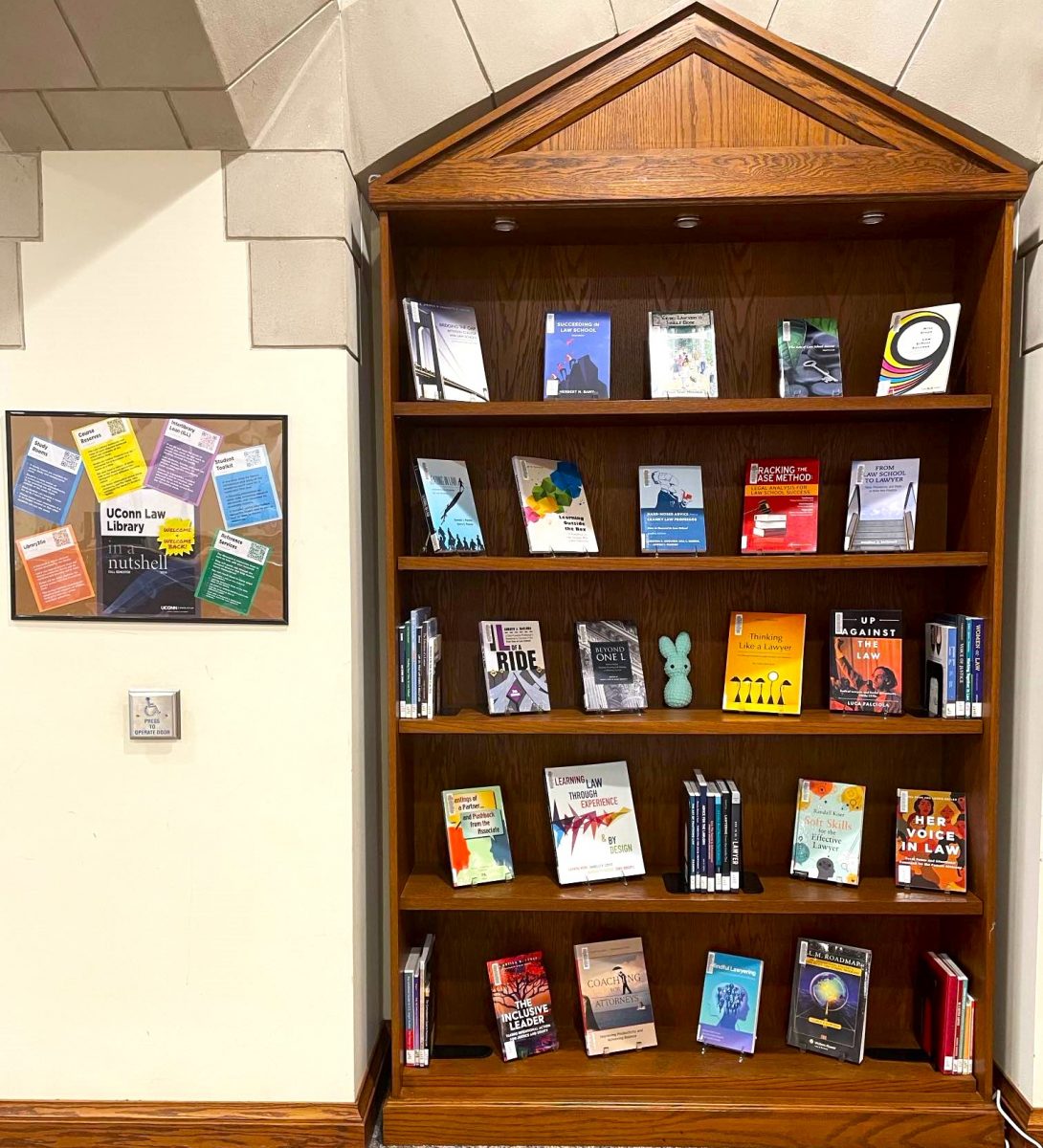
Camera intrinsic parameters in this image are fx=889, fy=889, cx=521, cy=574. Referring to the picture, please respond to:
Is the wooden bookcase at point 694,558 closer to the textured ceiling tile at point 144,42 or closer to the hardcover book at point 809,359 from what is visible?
the hardcover book at point 809,359

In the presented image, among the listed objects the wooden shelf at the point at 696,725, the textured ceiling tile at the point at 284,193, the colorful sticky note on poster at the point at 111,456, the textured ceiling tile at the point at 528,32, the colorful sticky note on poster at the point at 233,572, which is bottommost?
the wooden shelf at the point at 696,725

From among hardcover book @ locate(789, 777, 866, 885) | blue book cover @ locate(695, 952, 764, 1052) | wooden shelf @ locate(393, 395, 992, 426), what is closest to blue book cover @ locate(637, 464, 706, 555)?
wooden shelf @ locate(393, 395, 992, 426)

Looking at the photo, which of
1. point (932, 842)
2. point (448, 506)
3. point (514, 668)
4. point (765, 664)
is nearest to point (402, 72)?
point (448, 506)

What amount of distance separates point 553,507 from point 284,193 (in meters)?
0.93

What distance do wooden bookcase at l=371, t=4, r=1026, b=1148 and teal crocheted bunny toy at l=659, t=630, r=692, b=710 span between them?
0.14ft

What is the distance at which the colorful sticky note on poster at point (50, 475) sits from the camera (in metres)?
1.96

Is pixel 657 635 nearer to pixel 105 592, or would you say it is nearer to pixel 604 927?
pixel 604 927

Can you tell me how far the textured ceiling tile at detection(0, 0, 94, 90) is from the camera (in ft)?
5.48

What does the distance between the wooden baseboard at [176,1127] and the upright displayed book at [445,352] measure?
166 cm

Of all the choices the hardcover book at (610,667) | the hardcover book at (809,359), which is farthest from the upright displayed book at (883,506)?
the hardcover book at (610,667)

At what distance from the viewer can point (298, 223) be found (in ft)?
6.35

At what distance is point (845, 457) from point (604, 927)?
1.37 m

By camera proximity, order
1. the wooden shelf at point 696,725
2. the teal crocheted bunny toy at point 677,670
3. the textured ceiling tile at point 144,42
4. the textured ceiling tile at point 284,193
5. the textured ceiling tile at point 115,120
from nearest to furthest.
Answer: the textured ceiling tile at point 144,42
the textured ceiling tile at point 115,120
the textured ceiling tile at point 284,193
the wooden shelf at point 696,725
the teal crocheted bunny toy at point 677,670

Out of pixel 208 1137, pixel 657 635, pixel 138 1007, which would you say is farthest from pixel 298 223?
pixel 208 1137
